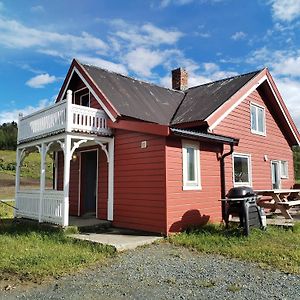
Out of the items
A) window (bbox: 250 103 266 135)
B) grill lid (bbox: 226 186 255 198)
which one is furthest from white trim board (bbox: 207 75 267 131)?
grill lid (bbox: 226 186 255 198)

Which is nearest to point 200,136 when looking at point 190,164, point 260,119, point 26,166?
point 190,164

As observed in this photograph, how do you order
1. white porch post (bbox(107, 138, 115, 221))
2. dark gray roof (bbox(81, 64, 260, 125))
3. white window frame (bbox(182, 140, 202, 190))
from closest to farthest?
white window frame (bbox(182, 140, 202, 190)), white porch post (bbox(107, 138, 115, 221)), dark gray roof (bbox(81, 64, 260, 125))

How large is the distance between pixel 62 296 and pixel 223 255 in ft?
12.5

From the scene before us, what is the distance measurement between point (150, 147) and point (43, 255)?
4.43 meters

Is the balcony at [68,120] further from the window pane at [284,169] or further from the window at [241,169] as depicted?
the window pane at [284,169]

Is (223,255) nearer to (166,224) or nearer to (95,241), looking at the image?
(166,224)

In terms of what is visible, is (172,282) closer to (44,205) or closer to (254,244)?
(254,244)

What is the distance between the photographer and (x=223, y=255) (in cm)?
757

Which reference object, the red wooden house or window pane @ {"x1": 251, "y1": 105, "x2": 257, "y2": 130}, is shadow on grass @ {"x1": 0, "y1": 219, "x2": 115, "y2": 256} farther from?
window pane @ {"x1": 251, "y1": 105, "x2": 257, "y2": 130}

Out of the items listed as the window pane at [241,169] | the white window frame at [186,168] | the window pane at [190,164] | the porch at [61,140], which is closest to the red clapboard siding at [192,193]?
the white window frame at [186,168]

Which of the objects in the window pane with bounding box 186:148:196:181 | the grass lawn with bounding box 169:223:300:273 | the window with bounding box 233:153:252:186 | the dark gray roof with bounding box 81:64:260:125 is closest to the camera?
the grass lawn with bounding box 169:223:300:273

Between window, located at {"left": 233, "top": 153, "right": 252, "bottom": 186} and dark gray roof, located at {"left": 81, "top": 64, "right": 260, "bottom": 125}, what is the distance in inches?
94.6

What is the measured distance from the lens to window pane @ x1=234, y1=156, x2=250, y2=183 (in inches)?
529

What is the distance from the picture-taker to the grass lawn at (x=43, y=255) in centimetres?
632
